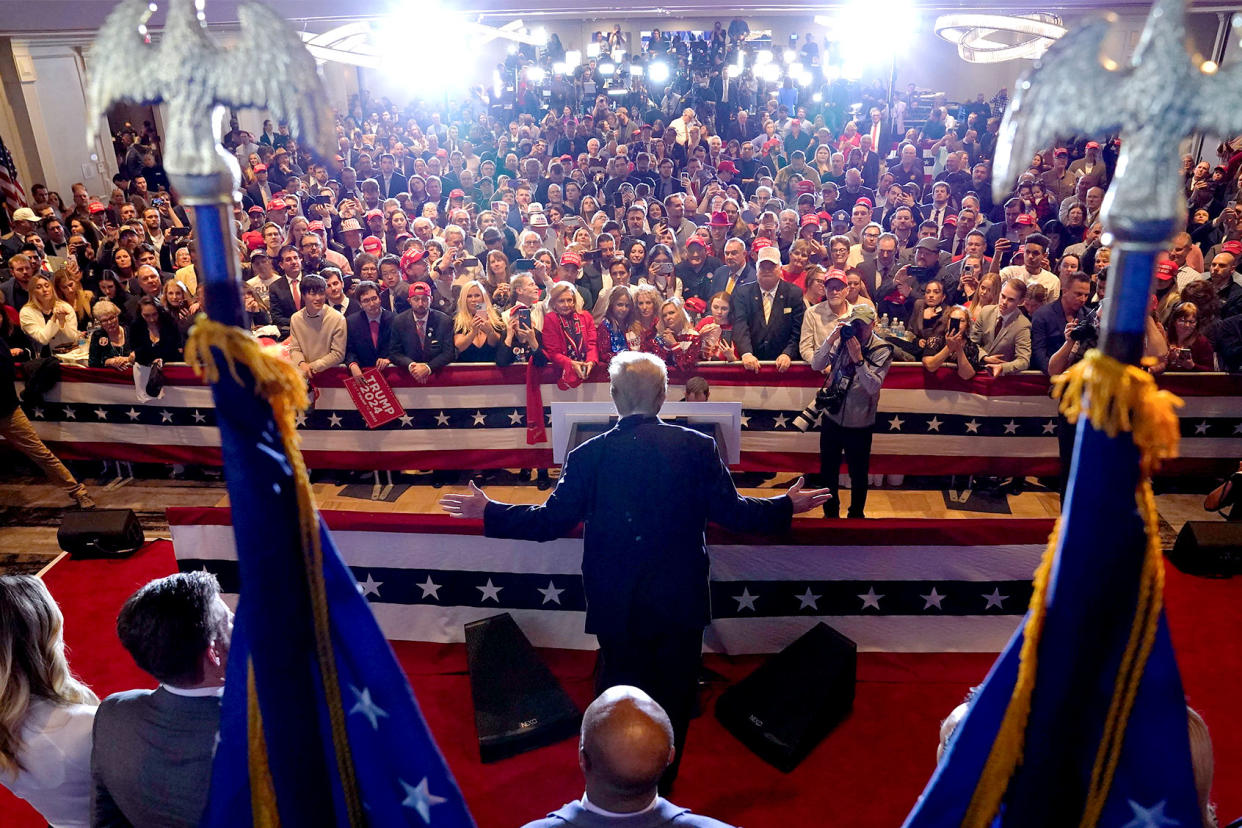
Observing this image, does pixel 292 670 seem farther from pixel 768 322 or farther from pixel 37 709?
pixel 768 322

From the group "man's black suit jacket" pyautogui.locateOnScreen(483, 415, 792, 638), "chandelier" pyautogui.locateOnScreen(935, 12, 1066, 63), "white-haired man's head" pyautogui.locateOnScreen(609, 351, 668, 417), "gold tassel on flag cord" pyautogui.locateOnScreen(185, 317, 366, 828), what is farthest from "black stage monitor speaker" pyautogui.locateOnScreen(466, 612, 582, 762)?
"chandelier" pyautogui.locateOnScreen(935, 12, 1066, 63)

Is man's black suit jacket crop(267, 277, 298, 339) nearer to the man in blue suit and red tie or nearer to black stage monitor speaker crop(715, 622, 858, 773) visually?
the man in blue suit and red tie

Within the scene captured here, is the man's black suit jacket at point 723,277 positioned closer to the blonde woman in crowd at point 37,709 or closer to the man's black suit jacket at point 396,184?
the blonde woman in crowd at point 37,709

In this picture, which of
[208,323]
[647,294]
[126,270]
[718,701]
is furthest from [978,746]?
[126,270]

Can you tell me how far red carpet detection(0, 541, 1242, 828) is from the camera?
11.7 ft

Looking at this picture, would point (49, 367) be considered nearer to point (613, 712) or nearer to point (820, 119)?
point (613, 712)

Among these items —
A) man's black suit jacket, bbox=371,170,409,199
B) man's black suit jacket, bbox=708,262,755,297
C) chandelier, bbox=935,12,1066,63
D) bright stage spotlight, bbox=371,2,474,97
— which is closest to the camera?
bright stage spotlight, bbox=371,2,474,97

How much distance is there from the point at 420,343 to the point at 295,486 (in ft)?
17.1

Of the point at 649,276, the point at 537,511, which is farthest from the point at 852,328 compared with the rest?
the point at 537,511

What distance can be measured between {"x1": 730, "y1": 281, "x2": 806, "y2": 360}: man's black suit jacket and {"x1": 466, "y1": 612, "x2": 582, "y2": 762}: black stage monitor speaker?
3.50 meters

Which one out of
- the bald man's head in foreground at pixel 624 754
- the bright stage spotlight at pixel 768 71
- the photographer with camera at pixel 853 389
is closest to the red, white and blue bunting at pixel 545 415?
the photographer with camera at pixel 853 389

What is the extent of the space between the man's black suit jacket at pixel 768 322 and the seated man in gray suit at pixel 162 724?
517cm

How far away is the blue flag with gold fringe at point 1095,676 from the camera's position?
149cm

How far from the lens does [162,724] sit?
2.20m
